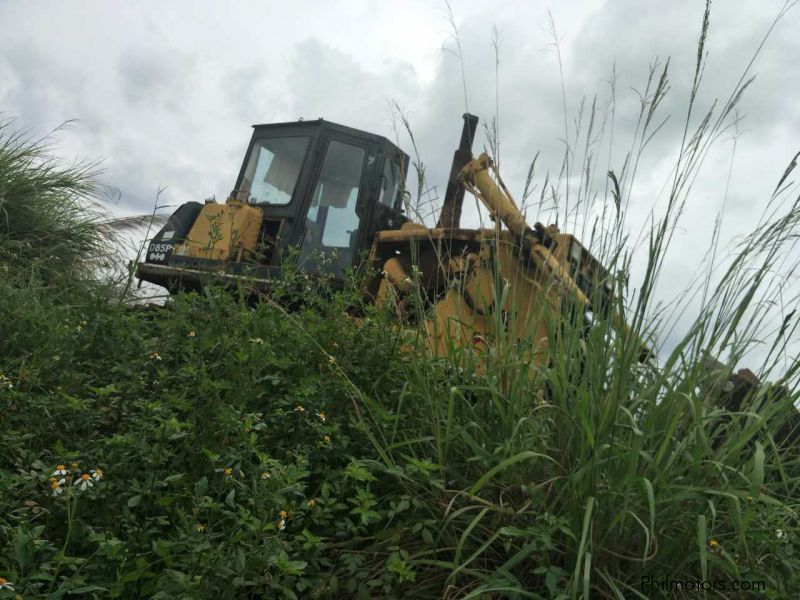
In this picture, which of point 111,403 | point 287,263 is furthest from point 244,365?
point 287,263

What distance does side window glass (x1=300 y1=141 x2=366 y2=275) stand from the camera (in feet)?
26.6

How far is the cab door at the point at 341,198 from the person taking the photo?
26.5 ft

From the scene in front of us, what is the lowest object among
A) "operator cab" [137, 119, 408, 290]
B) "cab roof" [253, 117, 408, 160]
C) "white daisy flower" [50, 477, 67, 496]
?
"white daisy flower" [50, 477, 67, 496]

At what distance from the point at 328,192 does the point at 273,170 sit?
78 centimetres

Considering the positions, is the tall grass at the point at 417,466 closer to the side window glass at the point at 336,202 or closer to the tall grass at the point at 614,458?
the tall grass at the point at 614,458

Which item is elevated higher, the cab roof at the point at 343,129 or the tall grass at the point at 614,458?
the cab roof at the point at 343,129

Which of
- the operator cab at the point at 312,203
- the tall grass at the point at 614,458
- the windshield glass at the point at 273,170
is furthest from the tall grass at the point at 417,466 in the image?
the windshield glass at the point at 273,170

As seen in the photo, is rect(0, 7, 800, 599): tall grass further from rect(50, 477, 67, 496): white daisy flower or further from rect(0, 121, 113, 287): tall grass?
rect(0, 121, 113, 287): tall grass

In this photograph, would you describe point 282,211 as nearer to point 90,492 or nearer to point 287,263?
point 287,263

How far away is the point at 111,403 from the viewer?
9.70 feet

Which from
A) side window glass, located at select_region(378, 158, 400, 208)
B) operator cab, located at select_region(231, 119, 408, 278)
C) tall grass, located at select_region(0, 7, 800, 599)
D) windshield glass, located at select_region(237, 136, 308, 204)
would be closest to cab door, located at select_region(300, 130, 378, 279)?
operator cab, located at select_region(231, 119, 408, 278)

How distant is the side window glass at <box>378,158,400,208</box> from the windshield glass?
2.70 feet

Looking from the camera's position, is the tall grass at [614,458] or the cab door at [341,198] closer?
the tall grass at [614,458]

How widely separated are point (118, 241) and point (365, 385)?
6487mm
